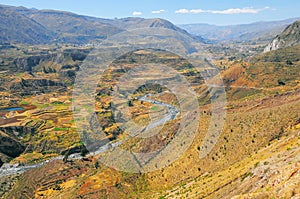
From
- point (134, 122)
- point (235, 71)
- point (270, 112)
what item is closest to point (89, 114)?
point (134, 122)

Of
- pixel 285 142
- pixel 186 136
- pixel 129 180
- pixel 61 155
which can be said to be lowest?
pixel 61 155

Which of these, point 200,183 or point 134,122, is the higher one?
point 200,183

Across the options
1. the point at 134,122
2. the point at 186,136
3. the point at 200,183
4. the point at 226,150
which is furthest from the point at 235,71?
the point at 200,183

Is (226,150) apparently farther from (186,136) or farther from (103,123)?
(103,123)

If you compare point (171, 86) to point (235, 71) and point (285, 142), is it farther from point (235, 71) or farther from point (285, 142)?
point (285, 142)

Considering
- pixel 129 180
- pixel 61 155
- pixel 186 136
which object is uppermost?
pixel 186 136

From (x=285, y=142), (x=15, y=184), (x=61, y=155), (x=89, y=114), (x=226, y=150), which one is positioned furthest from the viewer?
(x=89, y=114)

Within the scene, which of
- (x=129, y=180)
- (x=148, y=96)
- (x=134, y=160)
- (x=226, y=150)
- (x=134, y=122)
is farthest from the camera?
(x=148, y=96)

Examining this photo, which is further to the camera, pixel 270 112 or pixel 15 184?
pixel 15 184

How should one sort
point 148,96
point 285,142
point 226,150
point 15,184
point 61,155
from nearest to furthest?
1. point 285,142
2. point 226,150
3. point 15,184
4. point 61,155
5. point 148,96
